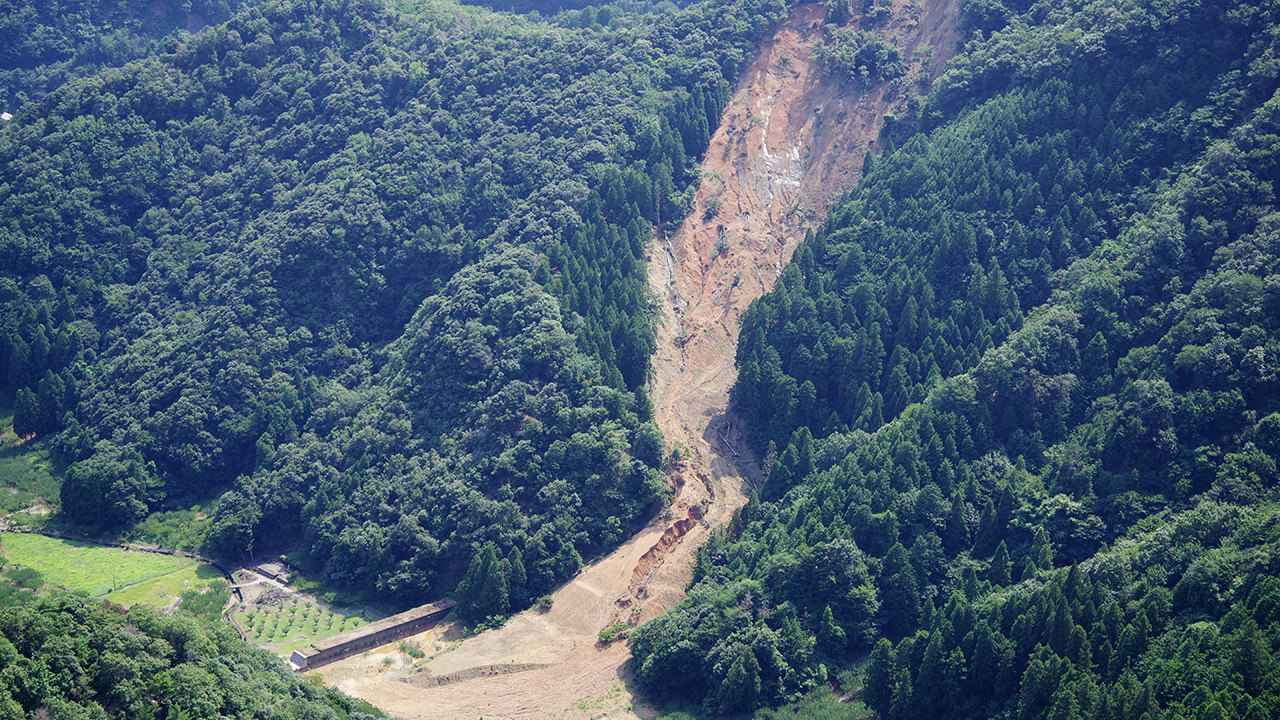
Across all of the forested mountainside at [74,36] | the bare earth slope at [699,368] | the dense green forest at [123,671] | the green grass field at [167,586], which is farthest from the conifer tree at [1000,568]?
the forested mountainside at [74,36]

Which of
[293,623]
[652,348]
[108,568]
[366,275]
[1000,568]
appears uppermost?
[366,275]

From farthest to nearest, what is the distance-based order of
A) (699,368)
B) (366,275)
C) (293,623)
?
1. (366,275)
2. (699,368)
3. (293,623)

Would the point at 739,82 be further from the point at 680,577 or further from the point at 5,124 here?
the point at 5,124

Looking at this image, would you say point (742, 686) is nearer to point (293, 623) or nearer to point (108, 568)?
point (293, 623)

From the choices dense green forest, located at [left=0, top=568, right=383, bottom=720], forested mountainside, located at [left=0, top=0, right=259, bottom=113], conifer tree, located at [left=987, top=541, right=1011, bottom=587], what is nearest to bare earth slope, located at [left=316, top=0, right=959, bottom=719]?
dense green forest, located at [left=0, top=568, right=383, bottom=720]

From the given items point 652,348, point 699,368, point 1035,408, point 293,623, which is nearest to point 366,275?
point 652,348

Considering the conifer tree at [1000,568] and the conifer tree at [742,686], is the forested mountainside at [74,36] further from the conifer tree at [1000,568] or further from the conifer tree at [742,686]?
the conifer tree at [1000,568]

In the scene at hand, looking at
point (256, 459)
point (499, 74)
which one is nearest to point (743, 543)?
point (256, 459)
